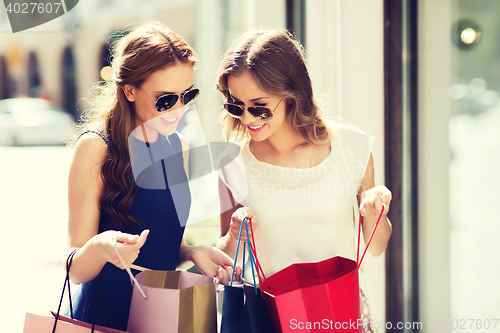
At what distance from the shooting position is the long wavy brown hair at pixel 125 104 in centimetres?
129

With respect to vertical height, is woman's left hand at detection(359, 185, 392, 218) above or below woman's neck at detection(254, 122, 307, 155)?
below

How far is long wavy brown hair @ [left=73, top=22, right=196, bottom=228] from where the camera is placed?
129 centimetres

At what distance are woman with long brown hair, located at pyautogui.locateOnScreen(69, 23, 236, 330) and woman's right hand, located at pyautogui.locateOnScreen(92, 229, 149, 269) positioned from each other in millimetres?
201

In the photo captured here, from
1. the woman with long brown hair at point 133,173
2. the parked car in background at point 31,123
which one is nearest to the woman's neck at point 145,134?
the woman with long brown hair at point 133,173

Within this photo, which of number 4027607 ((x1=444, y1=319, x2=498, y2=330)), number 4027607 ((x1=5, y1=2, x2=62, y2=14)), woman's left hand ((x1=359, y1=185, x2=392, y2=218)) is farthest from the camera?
number 4027607 ((x1=5, y1=2, x2=62, y2=14))

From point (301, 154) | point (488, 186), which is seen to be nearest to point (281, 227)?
point (301, 154)

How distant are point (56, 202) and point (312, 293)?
5.58m

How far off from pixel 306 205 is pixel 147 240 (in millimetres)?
610

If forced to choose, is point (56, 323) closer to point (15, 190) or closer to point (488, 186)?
point (488, 186)

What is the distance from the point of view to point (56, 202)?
5785 mm

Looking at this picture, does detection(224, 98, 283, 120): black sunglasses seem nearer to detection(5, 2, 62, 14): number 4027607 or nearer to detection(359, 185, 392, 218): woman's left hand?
detection(359, 185, 392, 218): woman's left hand

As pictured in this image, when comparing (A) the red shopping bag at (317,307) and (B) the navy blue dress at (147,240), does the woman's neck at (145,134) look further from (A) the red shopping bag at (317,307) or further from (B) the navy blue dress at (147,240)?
(A) the red shopping bag at (317,307)

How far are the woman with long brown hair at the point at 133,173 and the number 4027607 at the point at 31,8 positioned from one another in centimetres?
121

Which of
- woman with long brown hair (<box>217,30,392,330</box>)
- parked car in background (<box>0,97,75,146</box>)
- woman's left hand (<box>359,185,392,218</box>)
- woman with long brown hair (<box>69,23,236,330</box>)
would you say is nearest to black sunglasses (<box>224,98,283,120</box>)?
woman with long brown hair (<box>217,30,392,330</box>)
